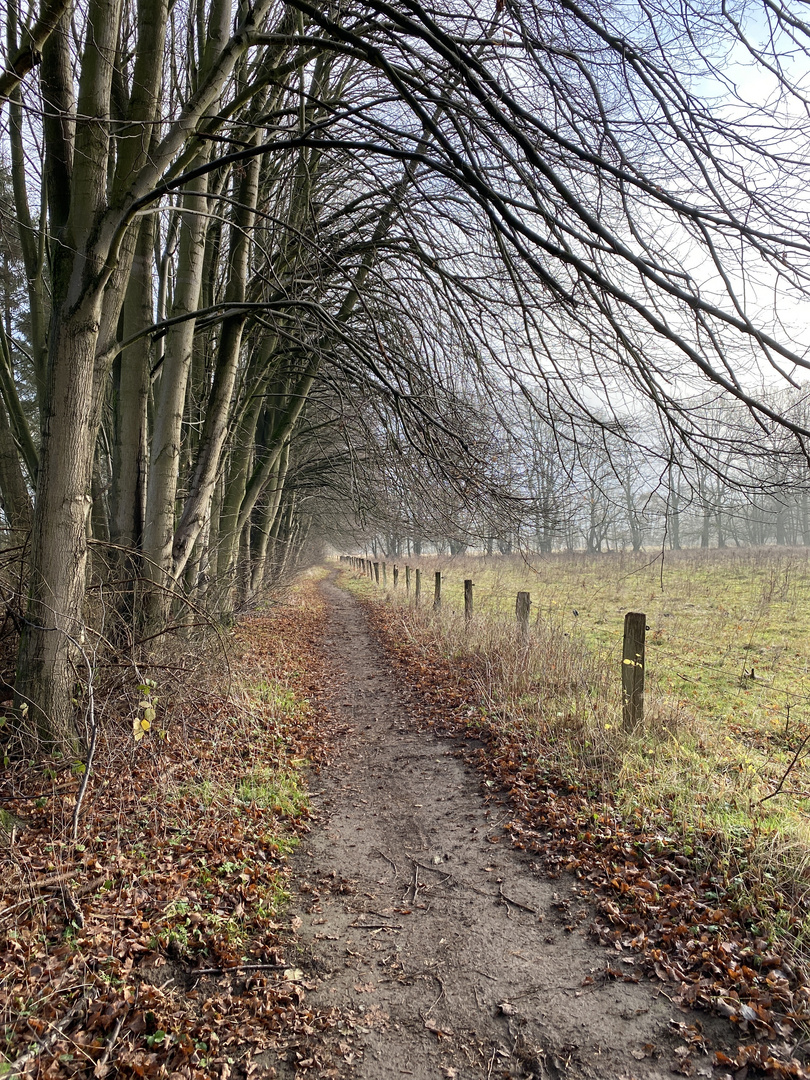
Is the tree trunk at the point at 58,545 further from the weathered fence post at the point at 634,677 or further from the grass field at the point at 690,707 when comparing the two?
the weathered fence post at the point at 634,677

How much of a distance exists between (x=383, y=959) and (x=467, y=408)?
506 centimetres

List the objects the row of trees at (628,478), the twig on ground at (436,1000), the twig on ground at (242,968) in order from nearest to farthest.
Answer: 1. the twig on ground at (436,1000)
2. the twig on ground at (242,968)
3. the row of trees at (628,478)

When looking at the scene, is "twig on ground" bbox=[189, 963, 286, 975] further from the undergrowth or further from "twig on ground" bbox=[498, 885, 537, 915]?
"twig on ground" bbox=[498, 885, 537, 915]

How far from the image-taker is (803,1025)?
8.32ft

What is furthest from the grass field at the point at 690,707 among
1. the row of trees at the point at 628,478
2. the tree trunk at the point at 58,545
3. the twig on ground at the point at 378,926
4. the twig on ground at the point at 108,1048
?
the tree trunk at the point at 58,545

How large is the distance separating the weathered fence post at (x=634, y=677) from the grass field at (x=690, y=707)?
132 millimetres

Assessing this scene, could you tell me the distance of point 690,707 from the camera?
7367mm

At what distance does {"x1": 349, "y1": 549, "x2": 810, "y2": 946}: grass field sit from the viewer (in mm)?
4039

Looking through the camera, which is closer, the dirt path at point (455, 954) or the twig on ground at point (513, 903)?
the dirt path at point (455, 954)

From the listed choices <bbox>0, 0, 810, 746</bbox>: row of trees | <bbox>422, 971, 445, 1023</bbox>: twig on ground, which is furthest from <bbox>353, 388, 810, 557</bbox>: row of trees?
<bbox>422, 971, 445, 1023</bbox>: twig on ground

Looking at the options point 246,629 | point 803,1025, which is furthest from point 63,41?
point 246,629

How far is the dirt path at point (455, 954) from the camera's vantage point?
8.61 ft

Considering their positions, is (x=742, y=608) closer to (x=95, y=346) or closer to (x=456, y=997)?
(x=456, y=997)

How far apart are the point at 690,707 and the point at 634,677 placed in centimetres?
225
